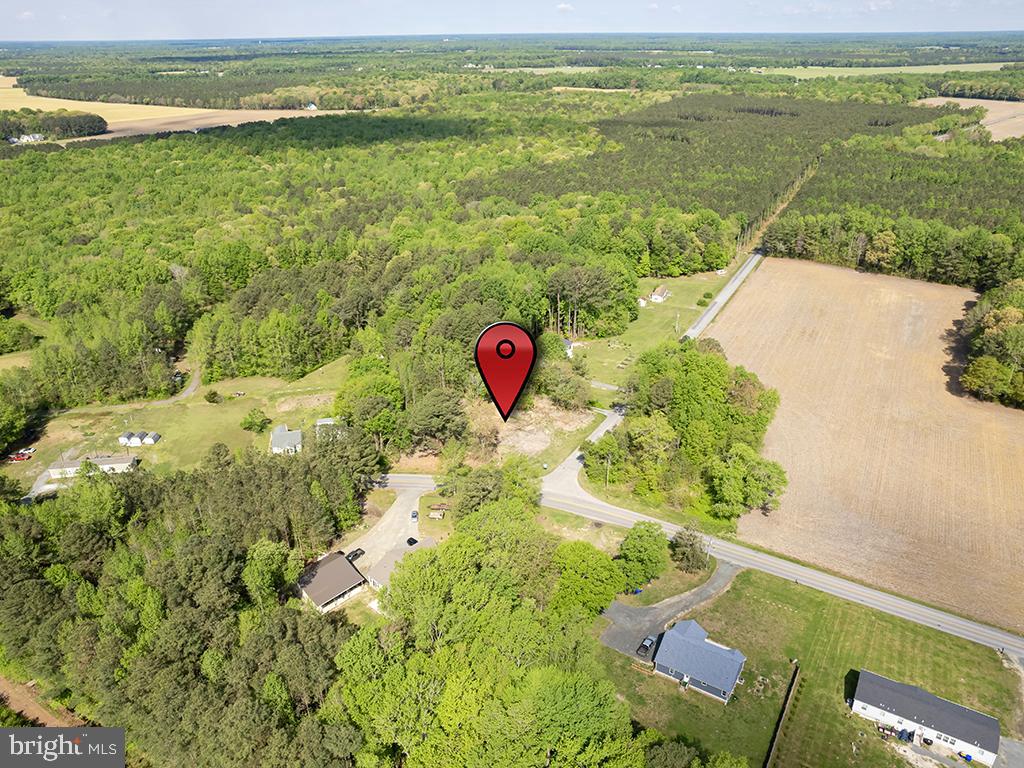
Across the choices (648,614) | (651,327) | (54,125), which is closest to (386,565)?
(648,614)

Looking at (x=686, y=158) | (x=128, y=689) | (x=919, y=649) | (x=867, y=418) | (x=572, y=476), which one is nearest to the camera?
(x=128, y=689)

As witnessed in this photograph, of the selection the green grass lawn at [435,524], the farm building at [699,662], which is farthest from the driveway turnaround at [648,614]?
the green grass lawn at [435,524]

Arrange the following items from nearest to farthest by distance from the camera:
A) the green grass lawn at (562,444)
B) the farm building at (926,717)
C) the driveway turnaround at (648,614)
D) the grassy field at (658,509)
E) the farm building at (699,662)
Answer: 1. the farm building at (926,717)
2. the farm building at (699,662)
3. the driveway turnaround at (648,614)
4. the grassy field at (658,509)
5. the green grass lawn at (562,444)

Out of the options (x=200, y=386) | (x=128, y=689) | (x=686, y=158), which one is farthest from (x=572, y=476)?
(x=686, y=158)

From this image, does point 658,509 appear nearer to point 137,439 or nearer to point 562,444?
point 562,444

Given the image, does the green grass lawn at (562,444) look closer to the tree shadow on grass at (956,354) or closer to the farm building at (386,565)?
the farm building at (386,565)

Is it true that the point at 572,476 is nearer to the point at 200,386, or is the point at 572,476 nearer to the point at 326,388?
the point at 326,388

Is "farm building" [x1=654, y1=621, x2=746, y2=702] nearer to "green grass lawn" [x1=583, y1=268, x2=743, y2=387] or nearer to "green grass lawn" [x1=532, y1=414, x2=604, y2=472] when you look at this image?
"green grass lawn" [x1=532, y1=414, x2=604, y2=472]
